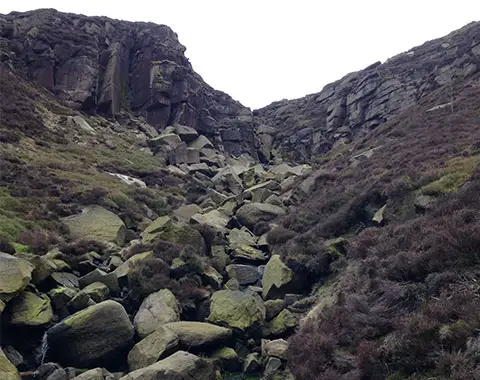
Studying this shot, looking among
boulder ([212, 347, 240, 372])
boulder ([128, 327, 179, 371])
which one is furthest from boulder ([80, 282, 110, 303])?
boulder ([212, 347, 240, 372])

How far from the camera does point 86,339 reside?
35.7ft

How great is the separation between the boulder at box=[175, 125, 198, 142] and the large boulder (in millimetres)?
42810

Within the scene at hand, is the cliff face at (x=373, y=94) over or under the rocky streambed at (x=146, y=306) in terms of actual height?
over

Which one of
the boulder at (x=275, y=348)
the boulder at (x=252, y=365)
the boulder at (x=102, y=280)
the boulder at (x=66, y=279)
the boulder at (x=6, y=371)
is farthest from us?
the boulder at (x=102, y=280)

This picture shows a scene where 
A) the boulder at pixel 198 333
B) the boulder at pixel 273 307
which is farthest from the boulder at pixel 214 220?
the boulder at pixel 198 333

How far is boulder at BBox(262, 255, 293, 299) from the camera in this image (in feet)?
50.1

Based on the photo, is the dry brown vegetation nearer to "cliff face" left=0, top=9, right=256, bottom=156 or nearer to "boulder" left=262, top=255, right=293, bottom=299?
"boulder" left=262, top=255, right=293, bottom=299

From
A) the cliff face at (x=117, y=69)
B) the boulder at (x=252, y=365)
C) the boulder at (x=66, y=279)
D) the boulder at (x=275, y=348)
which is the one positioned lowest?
the boulder at (x=252, y=365)

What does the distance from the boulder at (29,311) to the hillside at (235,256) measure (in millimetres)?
48

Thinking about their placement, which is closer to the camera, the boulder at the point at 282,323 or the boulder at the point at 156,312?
the boulder at the point at 156,312

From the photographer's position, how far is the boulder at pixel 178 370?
9.36 metres

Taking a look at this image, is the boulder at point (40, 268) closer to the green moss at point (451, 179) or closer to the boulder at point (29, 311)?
the boulder at point (29, 311)

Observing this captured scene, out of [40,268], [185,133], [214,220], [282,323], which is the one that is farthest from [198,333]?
[185,133]

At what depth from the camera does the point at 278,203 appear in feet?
90.5
